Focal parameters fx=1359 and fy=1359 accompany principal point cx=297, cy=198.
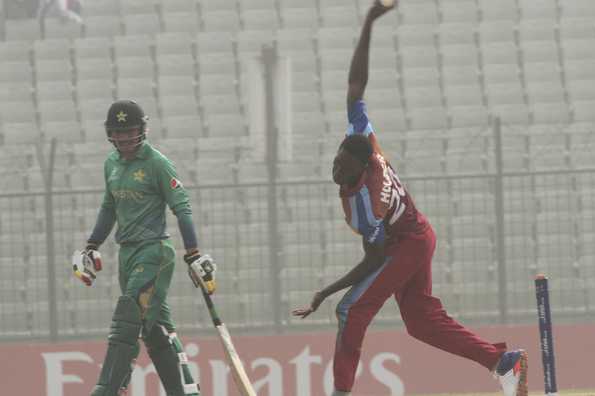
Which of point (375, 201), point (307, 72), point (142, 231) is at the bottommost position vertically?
point (142, 231)

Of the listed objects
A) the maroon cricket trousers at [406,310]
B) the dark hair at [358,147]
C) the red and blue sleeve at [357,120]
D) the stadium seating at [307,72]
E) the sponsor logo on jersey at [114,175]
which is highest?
the stadium seating at [307,72]

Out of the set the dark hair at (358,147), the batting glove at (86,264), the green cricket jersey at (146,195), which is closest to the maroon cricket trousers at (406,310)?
the dark hair at (358,147)

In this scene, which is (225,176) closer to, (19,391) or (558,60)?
(19,391)

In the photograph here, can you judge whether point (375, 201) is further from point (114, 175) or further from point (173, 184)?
point (114, 175)

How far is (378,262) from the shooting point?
7746 millimetres

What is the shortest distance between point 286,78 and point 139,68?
13.4 ft

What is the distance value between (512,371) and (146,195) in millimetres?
2442

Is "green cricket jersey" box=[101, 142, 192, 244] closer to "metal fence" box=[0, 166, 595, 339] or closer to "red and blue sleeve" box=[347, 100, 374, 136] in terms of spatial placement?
"red and blue sleeve" box=[347, 100, 374, 136]

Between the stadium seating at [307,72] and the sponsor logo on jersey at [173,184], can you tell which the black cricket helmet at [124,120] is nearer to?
the sponsor logo on jersey at [173,184]

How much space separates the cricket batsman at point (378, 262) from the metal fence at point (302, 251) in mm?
4322

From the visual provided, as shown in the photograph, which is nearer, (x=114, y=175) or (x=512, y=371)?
(x=512, y=371)

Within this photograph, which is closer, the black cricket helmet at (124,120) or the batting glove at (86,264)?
the black cricket helmet at (124,120)

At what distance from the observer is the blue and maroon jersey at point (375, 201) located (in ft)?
24.7

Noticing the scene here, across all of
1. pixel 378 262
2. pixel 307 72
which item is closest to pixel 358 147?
pixel 378 262
